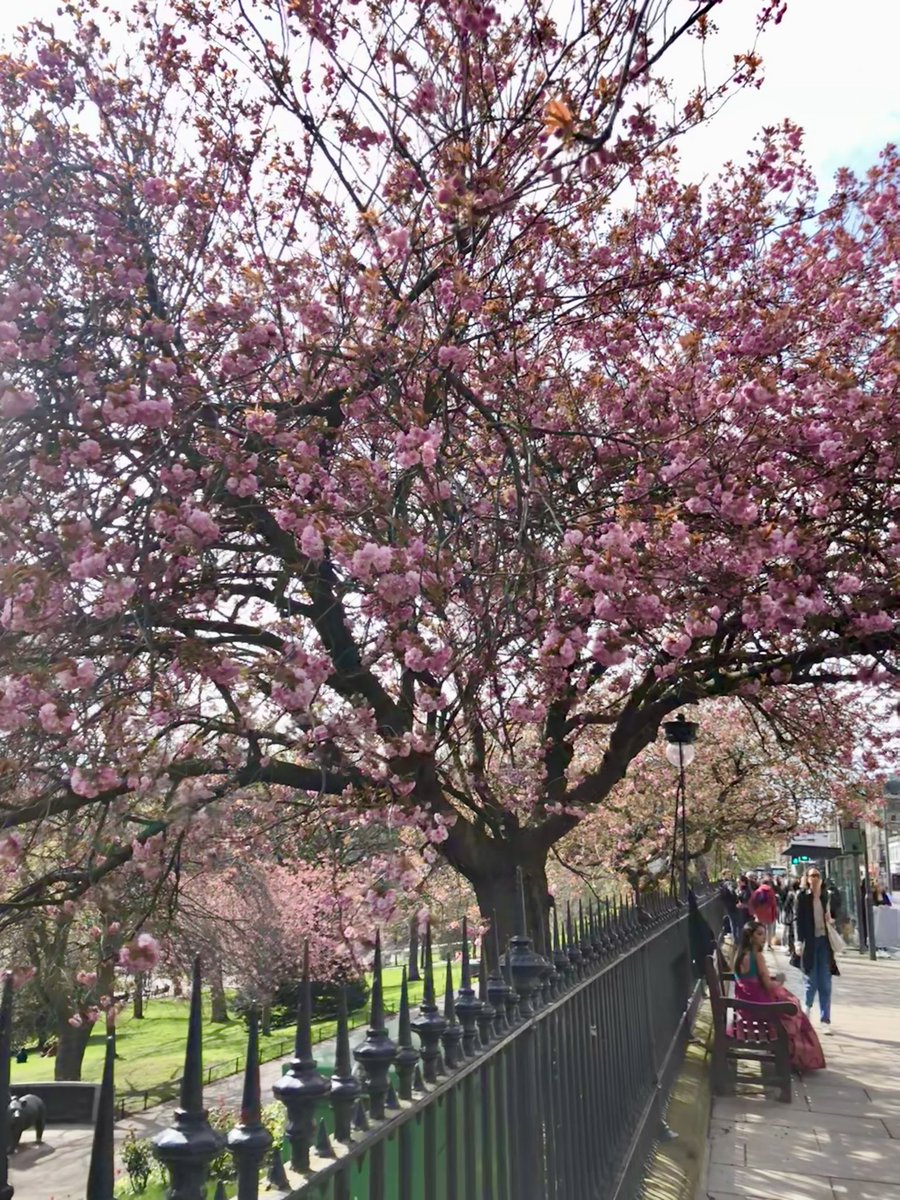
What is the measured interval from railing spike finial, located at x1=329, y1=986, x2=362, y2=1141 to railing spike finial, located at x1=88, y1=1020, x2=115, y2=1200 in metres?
0.58

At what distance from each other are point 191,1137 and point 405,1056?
0.82 metres

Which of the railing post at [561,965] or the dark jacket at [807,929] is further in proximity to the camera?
the dark jacket at [807,929]

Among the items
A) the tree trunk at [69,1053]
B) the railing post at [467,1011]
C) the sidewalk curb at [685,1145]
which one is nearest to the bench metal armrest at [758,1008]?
the sidewalk curb at [685,1145]

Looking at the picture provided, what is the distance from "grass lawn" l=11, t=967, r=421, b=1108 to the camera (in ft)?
83.1

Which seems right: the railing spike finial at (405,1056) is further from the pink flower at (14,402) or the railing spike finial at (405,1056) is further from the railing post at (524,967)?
the pink flower at (14,402)

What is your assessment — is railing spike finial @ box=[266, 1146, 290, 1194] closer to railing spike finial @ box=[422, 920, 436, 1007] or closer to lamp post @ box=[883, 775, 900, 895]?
railing spike finial @ box=[422, 920, 436, 1007]

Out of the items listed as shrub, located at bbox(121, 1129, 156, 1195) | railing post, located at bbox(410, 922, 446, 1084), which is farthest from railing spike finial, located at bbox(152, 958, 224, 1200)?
shrub, located at bbox(121, 1129, 156, 1195)

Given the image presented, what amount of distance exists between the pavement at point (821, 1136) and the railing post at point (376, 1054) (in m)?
4.30

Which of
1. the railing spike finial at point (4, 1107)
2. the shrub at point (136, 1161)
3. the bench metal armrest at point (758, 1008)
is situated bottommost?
the shrub at point (136, 1161)

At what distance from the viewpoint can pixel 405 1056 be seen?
2.07 m

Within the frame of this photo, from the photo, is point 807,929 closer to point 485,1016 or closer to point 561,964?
point 561,964

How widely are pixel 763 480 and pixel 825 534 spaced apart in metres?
0.68

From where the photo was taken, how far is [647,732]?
9.21m

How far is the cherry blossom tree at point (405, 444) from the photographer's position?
5.07m
